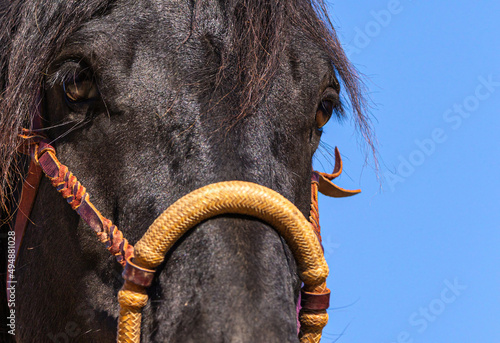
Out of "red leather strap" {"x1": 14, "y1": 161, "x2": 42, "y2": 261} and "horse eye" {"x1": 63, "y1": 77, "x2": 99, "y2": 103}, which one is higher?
"horse eye" {"x1": 63, "y1": 77, "x2": 99, "y2": 103}

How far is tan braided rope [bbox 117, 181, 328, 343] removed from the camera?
2.12 m

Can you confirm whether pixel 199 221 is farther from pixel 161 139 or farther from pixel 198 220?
pixel 161 139

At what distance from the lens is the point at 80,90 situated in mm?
2602

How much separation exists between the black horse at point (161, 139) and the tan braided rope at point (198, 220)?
5 centimetres

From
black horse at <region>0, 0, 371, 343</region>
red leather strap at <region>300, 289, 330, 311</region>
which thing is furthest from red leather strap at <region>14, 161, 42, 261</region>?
red leather strap at <region>300, 289, 330, 311</region>

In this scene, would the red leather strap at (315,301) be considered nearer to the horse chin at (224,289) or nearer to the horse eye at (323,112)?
the horse chin at (224,289)

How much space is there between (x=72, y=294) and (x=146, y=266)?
601mm

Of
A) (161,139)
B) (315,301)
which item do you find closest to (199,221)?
(161,139)

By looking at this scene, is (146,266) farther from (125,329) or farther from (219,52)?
(219,52)

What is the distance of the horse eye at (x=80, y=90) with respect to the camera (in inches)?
102

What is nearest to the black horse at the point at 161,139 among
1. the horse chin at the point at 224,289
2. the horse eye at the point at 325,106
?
the horse chin at the point at 224,289

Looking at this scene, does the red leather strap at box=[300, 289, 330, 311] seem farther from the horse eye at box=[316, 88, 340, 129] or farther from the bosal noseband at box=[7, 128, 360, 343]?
the horse eye at box=[316, 88, 340, 129]

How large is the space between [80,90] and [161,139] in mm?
498

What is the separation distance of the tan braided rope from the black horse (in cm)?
5
